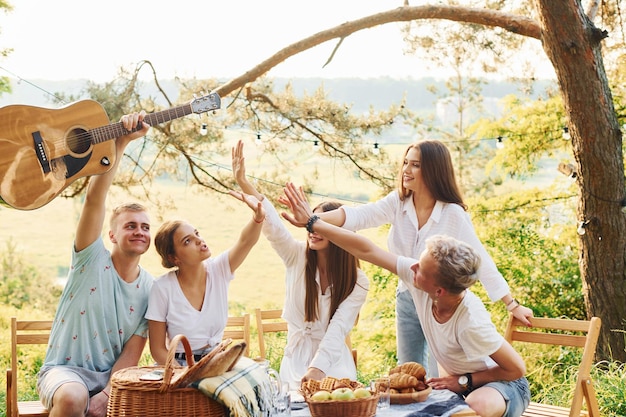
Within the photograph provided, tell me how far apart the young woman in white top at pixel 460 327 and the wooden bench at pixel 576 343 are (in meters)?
0.59

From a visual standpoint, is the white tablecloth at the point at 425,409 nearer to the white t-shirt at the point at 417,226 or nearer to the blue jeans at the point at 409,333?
the white t-shirt at the point at 417,226

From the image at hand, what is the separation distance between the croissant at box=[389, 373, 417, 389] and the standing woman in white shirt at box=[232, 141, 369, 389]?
62cm

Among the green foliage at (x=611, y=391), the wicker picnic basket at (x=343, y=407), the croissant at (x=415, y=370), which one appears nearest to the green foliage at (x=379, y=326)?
the green foliage at (x=611, y=391)

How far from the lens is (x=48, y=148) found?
357cm

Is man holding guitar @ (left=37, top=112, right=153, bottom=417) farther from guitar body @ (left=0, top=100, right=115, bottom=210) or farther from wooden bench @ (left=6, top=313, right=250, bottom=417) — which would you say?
wooden bench @ (left=6, top=313, right=250, bottom=417)

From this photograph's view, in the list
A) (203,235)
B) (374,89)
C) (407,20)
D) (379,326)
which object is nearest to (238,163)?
(407,20)

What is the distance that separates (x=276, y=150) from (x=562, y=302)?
293 centimetres

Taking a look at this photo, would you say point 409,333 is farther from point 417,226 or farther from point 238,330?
point 238,330

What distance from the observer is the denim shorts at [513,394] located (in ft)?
9.19

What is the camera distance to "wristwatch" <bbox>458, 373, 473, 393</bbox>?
2.82 meters

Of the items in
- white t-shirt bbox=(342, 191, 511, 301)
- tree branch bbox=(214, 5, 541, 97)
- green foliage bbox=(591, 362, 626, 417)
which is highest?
tree branch bbox=(214, 5, 541, 97)

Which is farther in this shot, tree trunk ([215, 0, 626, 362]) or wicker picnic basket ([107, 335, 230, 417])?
tree trunk ([215, 0, 626, 362])

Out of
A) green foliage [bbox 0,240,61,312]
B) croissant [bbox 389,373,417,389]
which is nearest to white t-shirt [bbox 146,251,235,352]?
croissant [bbox 389,373,417,389]

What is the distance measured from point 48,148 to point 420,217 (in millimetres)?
1712
